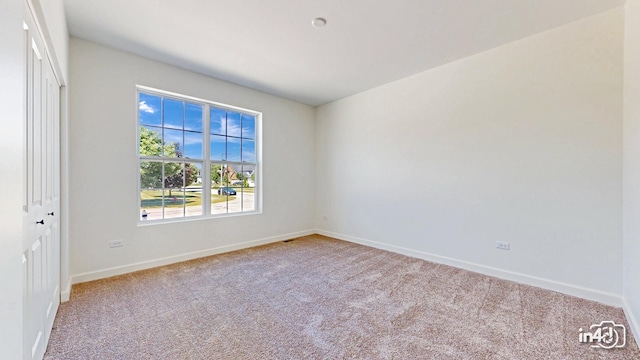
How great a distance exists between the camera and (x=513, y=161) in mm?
3023

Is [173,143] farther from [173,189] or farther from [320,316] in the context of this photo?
[320,316]

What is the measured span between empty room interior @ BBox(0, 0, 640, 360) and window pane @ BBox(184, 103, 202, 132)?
0.10 feet

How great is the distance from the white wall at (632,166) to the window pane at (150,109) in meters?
4.94

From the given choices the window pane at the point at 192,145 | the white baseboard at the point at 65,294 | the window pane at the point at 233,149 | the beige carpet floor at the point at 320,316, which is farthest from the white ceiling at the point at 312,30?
the beige carpet floor at the point at 320,316

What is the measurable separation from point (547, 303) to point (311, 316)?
2226 millimetres

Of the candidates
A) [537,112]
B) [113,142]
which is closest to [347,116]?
[537,112]

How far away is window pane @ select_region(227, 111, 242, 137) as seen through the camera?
4.36 meters

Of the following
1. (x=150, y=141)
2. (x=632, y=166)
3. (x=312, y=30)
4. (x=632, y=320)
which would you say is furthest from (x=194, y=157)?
(x=632, y=320)

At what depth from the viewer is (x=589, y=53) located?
256cm

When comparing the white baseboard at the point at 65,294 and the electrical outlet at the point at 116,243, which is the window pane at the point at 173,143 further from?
the white baseboard at the point at 65,294

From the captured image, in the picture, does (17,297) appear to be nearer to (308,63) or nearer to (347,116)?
(308,63)

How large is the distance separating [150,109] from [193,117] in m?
0.55

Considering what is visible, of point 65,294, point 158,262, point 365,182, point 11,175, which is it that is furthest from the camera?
point 365,182

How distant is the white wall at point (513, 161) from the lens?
2502 mm
